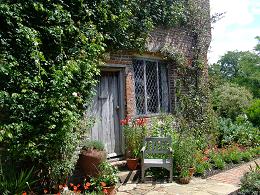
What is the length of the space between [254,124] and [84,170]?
28.4 feet

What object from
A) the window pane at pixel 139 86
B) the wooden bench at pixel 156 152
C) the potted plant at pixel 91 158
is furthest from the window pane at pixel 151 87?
the potted plant at pixel 91 158

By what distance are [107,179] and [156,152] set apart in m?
1.47

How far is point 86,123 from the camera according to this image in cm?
642

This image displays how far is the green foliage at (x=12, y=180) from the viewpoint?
467 centimetres

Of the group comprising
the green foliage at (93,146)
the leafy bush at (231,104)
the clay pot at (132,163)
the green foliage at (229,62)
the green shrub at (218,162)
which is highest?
the green foliage at (229,62)

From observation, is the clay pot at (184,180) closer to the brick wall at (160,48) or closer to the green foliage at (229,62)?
the brick wall at (160,48)

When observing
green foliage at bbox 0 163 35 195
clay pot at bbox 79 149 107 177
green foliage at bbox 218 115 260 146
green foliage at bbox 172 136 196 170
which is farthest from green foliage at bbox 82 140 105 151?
green foliage at bbox 218 115 260 146

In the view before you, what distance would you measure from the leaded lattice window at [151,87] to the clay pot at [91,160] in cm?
235

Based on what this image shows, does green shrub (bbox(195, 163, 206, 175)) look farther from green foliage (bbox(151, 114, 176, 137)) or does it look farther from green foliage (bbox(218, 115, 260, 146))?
green foliage (bbox(218, 115, 260, 146))

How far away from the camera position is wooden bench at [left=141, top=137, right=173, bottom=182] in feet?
20.9

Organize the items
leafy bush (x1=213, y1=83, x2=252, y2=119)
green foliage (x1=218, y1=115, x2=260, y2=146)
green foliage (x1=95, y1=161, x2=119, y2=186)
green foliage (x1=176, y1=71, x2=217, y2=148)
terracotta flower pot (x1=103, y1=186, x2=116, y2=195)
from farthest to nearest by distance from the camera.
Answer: leafy bush (x1=213, y1=83, x2=252, y2=119), green foliage (x1=218, y1=115, x2=260, y2=146), green foliage (x1=176, y1=71, x2=217, y2=148), green foliage (x1=95, y1=161, x2=119, y2=186), terracotta flower pot (x1=103, y1=186, x2=116, y2=195)

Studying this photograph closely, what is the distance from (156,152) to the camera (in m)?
6.66

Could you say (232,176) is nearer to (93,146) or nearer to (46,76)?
(93,146)

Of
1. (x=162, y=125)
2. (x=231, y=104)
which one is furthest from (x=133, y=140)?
(x=231, y=104)
